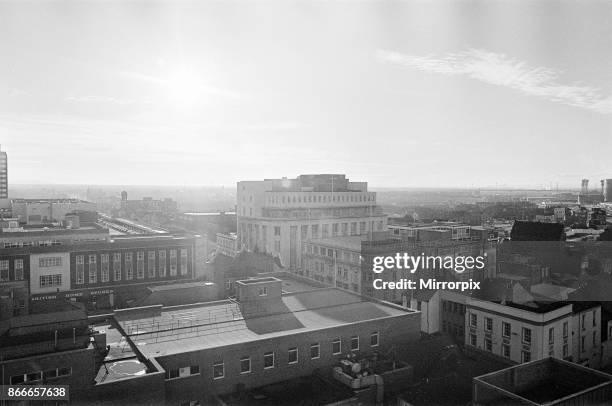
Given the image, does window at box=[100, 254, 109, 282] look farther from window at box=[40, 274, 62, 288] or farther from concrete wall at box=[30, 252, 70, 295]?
window at box=[40, 274, 62, 288]

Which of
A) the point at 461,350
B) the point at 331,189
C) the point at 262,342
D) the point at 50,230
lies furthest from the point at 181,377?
the point at 331,189

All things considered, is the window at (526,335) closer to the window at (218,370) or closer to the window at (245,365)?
the window at (245,365)

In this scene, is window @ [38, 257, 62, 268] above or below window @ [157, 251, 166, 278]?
above

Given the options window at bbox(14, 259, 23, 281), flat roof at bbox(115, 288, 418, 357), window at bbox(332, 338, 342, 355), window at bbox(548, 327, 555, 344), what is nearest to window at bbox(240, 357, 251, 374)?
flat roof at bbox(115, 288, 418, 357)

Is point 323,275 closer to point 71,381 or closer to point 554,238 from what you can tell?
point 554,238

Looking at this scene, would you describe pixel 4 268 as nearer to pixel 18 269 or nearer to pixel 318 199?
pixel 18 269

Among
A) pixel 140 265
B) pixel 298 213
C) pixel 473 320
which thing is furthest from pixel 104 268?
pixel 473 320

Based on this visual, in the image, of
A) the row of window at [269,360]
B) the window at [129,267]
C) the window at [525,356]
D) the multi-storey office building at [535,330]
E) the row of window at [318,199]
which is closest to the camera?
the row of window at [269,360]

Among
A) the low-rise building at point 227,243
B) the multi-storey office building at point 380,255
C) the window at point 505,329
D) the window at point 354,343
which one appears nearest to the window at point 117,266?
the multi-storey office building at point 380,255
